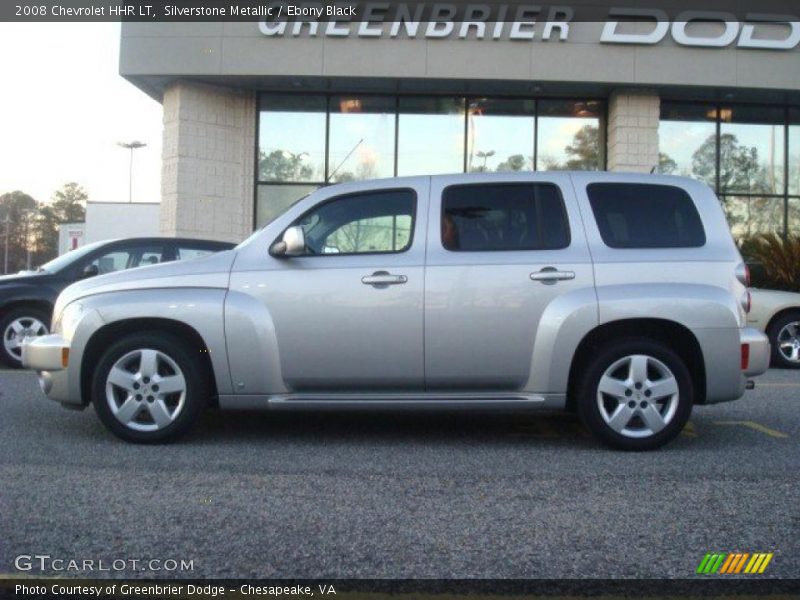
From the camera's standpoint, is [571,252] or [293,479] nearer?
[293,479]

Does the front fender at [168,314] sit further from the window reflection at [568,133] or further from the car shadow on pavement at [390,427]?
the window reflection at [568,133]

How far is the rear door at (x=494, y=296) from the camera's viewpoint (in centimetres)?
573

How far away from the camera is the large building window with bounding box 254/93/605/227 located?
17750 mm

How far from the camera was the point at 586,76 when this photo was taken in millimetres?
16469

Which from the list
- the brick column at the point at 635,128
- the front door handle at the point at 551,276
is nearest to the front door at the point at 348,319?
the front door handle at the point at 551,276

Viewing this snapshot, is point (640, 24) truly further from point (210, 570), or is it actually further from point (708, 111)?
point (210, 570)

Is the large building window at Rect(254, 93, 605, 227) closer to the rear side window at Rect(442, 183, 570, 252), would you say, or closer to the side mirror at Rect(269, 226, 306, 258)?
the rear side window at Rect(442, 183, 570, 252)

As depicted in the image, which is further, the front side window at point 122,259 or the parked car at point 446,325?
the front side window at point 122,259

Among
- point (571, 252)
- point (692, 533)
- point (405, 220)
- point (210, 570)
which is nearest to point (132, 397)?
point (405, 220)

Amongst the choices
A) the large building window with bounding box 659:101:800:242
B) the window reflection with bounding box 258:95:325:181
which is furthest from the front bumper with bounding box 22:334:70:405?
the large building window with bounding box 659:101:800:242

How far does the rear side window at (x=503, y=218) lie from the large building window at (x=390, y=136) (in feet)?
38.7

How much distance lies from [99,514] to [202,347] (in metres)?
1.88

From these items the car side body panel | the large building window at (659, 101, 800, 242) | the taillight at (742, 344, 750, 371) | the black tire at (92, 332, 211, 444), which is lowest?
the black tire at (92, 332, 211, 444)

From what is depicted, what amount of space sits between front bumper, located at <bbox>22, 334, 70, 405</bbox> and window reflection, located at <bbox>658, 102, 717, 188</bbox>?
47.4ft
